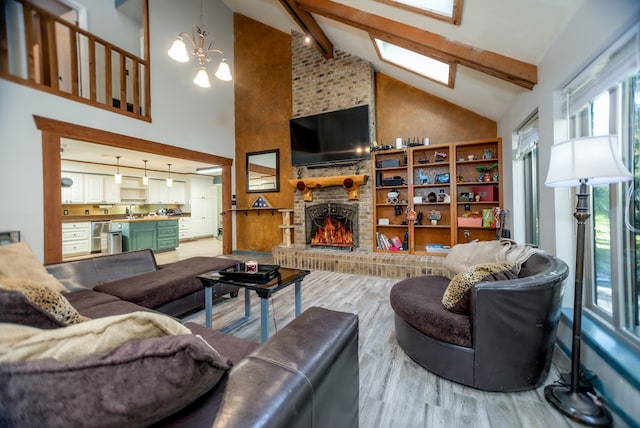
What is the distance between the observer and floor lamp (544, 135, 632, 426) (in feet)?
4.05

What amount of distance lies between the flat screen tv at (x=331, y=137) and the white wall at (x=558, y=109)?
218cm

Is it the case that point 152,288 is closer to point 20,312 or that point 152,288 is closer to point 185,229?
point 20,312

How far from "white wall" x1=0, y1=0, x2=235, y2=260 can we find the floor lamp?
518cm

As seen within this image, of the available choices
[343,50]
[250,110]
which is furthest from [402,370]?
[250,110]

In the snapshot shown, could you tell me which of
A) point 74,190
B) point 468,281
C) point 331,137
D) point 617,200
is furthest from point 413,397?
point 74,190

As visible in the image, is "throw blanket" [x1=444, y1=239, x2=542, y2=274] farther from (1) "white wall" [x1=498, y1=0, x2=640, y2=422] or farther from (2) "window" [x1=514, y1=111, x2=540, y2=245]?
(2) "window" [x1=514, y1=111, x2=540, y2=245]

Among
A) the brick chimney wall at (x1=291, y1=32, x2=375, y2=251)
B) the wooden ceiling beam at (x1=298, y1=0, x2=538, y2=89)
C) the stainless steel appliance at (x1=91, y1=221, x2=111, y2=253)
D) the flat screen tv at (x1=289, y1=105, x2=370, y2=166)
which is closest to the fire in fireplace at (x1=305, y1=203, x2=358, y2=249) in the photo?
the brick chimney wall at (x1=291, y1=32, x2=375, y2=251)

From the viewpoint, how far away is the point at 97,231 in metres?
6.11

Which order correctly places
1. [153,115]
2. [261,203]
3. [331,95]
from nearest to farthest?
1. [153,115]
2. [331,95]
3. [261,203]

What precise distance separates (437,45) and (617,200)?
76.8 inches

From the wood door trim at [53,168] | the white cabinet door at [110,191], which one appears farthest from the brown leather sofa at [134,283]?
the white cabinet door at [110,191]

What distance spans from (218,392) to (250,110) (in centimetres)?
610

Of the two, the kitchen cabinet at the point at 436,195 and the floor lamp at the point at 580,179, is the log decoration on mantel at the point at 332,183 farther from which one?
the floor lamp at the point at 580,179

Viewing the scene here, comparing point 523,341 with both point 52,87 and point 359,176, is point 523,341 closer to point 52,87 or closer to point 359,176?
point 359,176
